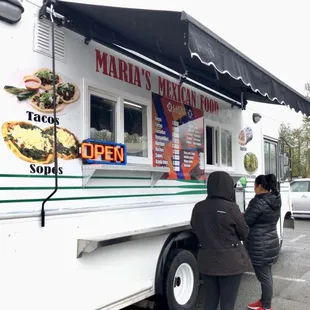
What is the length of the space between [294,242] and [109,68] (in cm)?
745

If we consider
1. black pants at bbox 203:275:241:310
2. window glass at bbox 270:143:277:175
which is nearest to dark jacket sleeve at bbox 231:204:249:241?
black pants at bbox 203:275:241:310

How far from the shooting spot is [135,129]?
3994 mm

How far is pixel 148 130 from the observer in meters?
4.13

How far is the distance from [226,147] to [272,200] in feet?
5.33

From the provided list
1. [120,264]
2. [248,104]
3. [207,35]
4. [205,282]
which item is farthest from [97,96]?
[248,104]

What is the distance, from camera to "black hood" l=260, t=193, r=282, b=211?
4.26 metres

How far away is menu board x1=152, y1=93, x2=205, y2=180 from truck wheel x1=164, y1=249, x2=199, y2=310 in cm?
89

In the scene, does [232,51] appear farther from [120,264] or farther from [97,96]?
[120,264]

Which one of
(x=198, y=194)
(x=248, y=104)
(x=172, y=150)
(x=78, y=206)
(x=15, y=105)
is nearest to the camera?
(x=15, y=105)

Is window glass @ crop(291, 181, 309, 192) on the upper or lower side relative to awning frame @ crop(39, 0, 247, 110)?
lower

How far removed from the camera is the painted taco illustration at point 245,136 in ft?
20.1

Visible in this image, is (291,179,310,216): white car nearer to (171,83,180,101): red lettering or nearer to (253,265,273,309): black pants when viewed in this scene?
(253,265,273,309): black pants

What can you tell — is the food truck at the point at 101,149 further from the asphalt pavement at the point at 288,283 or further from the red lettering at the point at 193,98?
the asphalt pavement at the point at 288,283

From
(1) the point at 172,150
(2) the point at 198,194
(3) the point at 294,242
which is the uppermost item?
(1) the point at 172,150
